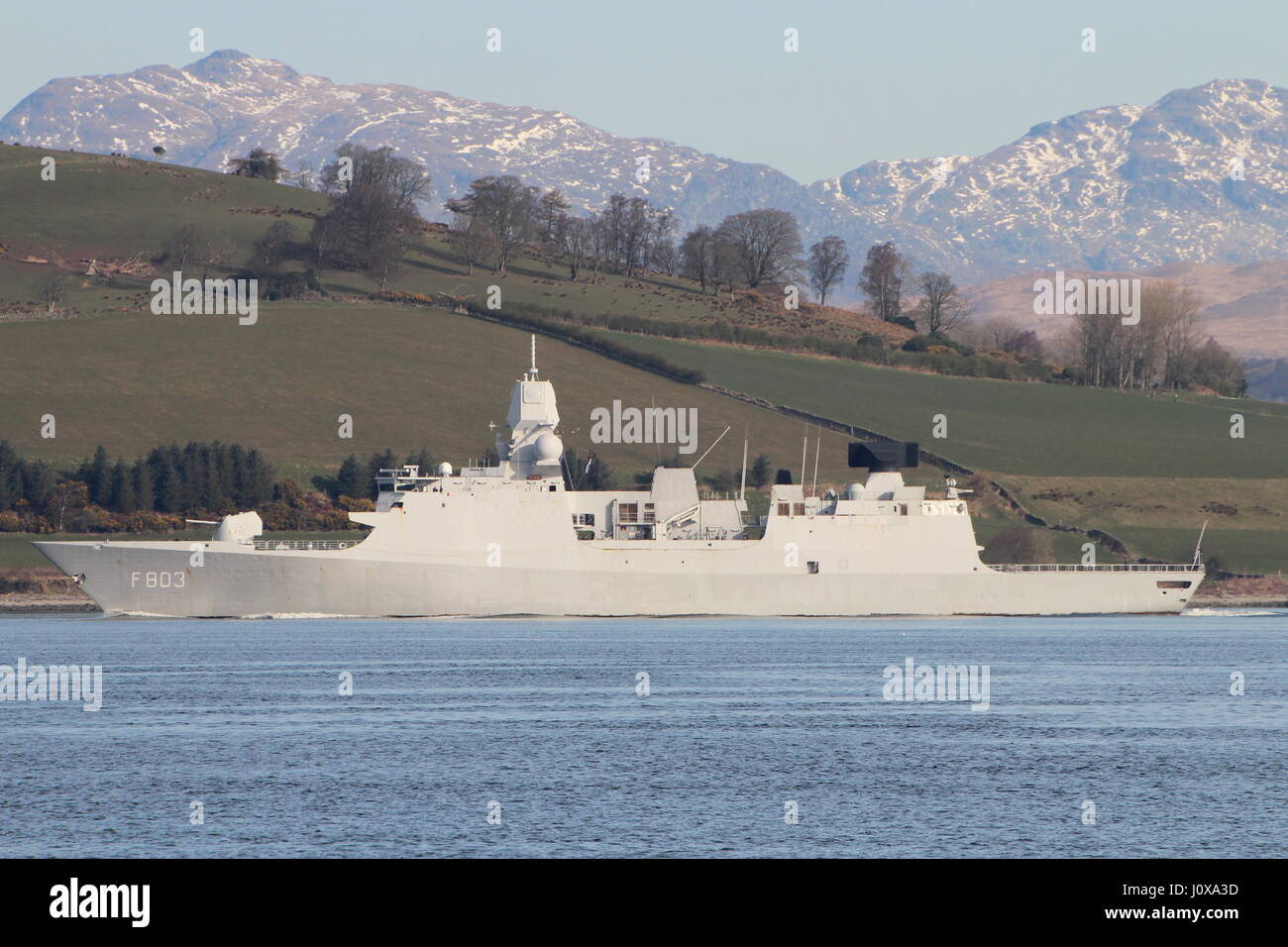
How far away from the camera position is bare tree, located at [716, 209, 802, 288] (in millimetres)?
127562

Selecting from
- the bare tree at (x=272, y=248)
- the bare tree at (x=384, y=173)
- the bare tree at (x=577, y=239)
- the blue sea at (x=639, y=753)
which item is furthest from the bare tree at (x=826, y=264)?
the blue sea at (x=639, y=753)

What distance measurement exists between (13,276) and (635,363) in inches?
1485

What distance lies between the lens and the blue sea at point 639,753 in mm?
17547

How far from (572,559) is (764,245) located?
85.6 m

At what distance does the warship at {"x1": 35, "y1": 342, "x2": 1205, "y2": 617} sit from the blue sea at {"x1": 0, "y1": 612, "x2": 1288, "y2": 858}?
5625mm

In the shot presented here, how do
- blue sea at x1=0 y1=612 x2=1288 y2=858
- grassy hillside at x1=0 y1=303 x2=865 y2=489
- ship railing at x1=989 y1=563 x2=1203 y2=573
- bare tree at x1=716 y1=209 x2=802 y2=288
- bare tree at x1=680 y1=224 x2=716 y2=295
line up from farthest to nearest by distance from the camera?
bare tree at x1=716 y1=209 x2=802 y2=288 → bare tree at x1=680 y1=224 x2=716 y2=295 → grassy hillside at x1=0 y1=303 x2=865 y2=489 → ship railing at x1=989 y1=563 x2=1203 y2=573 → blue sea at x1=0 y1=612 x2=1288 y2=858

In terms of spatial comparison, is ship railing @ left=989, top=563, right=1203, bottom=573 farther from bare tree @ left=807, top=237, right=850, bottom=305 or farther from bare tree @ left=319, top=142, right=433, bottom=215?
bare tree @ left=807, top=237, right=850, bottom=305

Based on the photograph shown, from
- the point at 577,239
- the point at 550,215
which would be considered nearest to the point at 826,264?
the point at 577,239

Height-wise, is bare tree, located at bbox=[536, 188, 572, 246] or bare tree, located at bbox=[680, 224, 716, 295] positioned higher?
bare tree, located at bbox=[536, 188, 572, 246]

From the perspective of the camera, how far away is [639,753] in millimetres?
22719

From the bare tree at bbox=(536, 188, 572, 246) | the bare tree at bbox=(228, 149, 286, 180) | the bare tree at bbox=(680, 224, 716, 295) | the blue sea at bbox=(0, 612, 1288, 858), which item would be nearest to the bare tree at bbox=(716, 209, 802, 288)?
the bare tree at bbox=(680, 224, 716, 295)

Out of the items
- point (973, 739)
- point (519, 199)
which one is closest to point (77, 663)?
point (973, 739)

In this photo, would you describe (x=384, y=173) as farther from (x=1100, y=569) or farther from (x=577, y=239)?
(x=1100, y=569)

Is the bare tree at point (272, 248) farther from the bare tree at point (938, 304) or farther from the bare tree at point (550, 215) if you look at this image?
the bare tree at point (938, 304)
